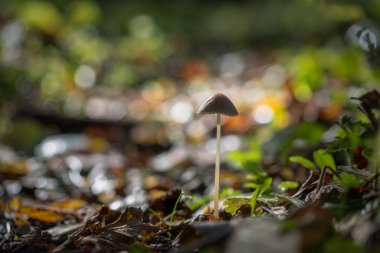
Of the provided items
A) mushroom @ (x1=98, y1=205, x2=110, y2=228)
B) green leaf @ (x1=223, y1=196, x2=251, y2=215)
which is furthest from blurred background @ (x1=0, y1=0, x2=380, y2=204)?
green leaf @ (x1=223, y1=196, x2=251, y2=215)

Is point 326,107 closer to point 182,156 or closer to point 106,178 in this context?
point 182,156

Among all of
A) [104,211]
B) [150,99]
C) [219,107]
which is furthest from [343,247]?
[150,99]

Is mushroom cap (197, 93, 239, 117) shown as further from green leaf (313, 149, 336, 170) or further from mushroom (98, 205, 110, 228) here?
mushroom (98, 205, 110, 228)

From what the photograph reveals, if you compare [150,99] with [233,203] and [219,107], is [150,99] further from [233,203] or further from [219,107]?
[219,107]

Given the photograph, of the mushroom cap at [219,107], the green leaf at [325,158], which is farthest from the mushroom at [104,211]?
the green leaf at [325,158]

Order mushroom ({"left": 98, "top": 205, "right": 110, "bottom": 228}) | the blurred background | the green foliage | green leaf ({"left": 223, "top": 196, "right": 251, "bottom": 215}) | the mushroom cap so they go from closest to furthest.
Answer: the green foliage, the mushroom cap, green leaf ({"left": 223, "top": 196, "right": 251, "bottom": 215}), mushroom ({"left": 98, "top": 205, "right": 110, "bottom": 228}), the blurred background

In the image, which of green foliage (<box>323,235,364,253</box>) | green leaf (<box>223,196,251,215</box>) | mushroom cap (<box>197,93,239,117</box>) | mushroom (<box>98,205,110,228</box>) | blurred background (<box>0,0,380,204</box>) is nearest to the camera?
green foliage (<box>323,235,364,253</box>)

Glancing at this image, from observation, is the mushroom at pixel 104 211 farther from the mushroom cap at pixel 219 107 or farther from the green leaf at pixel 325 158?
the green leaf at pixel 325 158

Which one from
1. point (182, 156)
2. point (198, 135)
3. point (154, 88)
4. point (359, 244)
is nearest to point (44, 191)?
point (182, 156)
